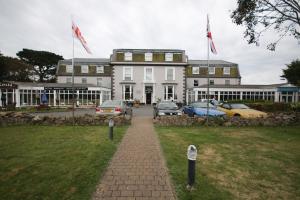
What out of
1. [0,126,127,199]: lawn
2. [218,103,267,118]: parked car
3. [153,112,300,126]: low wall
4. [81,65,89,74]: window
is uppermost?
[81,65,89,74]: window

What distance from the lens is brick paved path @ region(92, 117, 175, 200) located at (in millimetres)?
4062

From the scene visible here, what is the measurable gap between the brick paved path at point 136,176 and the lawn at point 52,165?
10.5 inches

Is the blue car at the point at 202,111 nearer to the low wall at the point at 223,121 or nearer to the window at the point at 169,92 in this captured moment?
the low wall at the point at 223,121

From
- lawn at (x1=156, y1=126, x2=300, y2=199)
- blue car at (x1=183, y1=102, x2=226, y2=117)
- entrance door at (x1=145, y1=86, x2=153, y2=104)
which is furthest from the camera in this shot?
entrance door at (x1=145, y1=86, x2=153, y2=104)

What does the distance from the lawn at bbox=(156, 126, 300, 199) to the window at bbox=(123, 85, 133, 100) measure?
2728cm

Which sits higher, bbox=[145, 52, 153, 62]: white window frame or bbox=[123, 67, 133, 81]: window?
bbox=[145, 52, 153, 62]: white window frame

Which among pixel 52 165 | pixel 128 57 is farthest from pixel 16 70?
pixel 52 165

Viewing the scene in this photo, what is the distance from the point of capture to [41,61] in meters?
48.5

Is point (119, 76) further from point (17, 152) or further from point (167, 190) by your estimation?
point (167, 190)

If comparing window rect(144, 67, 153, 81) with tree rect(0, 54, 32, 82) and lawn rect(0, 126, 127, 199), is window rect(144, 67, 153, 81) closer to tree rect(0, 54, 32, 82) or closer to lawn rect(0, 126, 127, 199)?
tree rect(0, 54, 32, 82)

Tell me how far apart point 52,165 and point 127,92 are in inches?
1213

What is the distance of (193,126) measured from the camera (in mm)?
12609

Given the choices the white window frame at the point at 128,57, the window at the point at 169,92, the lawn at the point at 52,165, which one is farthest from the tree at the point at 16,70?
the lawn at the point at 52,165

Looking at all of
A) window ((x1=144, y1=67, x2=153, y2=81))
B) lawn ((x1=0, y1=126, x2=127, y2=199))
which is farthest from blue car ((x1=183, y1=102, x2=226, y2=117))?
window ((x1=144, y1=67, x2=153, y2=81))
